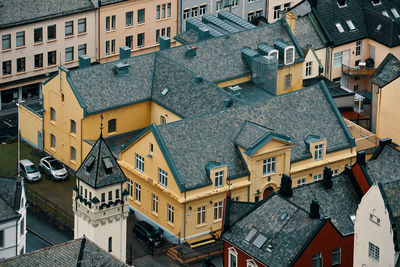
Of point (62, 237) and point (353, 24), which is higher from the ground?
point (353, 24)

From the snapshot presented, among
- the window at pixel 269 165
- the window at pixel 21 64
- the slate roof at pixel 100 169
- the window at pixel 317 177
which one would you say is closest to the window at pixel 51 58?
the window at pixel 21 64

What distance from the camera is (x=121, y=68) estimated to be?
171 metres

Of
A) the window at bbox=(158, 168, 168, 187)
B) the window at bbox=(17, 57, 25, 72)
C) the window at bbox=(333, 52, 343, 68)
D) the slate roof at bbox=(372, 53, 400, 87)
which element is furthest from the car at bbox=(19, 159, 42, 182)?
the window at bbox=(333, 52, 343, 68)

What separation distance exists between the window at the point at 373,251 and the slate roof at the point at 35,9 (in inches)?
2789

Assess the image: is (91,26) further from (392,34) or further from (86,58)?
(392,34)

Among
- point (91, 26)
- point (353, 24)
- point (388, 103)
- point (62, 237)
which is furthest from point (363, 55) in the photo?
point (62, 237)

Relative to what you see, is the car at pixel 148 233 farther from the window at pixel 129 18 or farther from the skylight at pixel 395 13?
the skylight at pixel 395 13

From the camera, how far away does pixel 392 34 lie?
192625 mm

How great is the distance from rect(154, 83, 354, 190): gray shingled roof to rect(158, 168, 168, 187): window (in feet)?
7.02

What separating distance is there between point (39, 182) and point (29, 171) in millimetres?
1832

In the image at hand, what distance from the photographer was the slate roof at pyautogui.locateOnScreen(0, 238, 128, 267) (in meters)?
124

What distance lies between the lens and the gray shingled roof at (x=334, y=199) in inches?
5738

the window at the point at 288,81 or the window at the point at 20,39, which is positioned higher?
the window at the point at 20,39

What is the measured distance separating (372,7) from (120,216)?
7326cm
